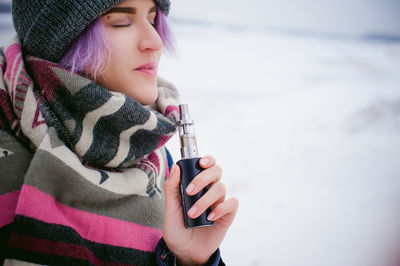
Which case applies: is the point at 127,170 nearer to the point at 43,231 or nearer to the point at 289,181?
the point at 43,231

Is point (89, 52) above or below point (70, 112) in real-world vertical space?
above

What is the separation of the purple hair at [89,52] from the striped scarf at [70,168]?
5 centimetres

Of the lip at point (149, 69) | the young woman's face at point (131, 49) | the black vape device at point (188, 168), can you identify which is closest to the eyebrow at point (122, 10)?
the young woman's face at point (131, 49)

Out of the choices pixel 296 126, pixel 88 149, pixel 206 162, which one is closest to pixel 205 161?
pixel 206 162

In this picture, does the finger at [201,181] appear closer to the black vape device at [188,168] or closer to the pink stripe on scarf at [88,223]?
the black vape device at [188,168]

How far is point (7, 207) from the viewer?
0.44 metres

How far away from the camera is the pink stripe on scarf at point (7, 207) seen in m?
A: 0.43

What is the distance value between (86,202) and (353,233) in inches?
51.0

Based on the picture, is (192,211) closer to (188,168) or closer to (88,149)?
(188,168)

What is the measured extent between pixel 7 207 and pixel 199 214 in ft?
1.14

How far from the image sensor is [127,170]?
23.5 inches

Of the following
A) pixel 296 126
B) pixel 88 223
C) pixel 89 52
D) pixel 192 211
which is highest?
pixel 89 52

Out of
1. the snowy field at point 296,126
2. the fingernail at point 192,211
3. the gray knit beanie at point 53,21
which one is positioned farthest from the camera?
the snowy field at point 296,126

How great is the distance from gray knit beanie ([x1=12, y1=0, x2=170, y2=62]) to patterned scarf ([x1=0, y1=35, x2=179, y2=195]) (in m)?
0.04
